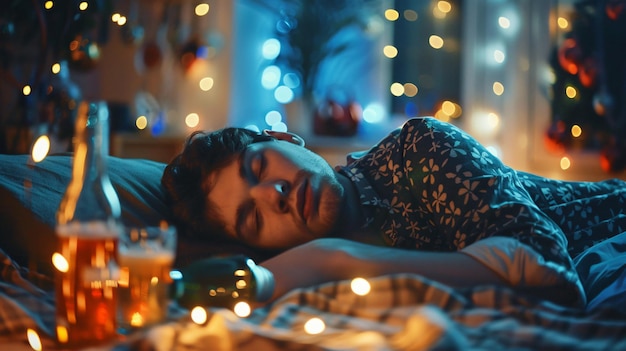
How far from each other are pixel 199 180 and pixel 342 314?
0.71 metres

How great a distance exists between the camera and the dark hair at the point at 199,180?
1.67 m

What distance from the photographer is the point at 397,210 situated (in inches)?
66.1

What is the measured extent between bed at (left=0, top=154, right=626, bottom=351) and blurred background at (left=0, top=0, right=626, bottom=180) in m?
2.29

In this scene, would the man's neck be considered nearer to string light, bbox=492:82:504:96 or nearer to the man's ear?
the man's ear

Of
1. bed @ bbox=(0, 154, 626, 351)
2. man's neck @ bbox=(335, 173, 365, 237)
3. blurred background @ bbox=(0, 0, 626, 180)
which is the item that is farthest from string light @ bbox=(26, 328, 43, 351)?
blurred background @ bbox=(0, 0, 626, 180)

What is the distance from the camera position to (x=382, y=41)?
4.27m

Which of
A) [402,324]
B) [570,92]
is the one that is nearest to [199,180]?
[402,324]

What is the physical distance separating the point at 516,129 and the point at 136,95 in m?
2.13

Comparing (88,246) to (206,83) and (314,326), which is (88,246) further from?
(206,83)

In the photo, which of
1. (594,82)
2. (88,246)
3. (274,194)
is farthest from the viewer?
(594,82)

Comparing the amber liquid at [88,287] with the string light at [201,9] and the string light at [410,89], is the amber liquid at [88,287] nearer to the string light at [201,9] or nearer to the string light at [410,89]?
the string light at [201,9]

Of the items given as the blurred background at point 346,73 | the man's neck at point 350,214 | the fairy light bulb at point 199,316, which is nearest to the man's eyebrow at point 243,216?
the man's neck at point 350,214

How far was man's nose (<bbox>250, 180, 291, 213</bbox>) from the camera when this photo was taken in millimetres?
1556

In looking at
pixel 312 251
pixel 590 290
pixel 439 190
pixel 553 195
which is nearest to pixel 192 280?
pixel 312 251
